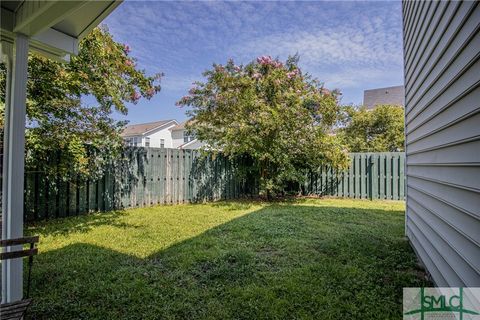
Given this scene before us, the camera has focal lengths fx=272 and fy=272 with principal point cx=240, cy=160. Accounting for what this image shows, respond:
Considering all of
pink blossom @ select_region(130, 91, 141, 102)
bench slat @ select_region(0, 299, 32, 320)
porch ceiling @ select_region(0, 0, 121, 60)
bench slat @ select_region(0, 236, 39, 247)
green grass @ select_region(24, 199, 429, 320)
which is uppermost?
pink blossom @ select_region(130, 91, 141, 102)

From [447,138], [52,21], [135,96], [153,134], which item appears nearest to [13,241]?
[52,21]

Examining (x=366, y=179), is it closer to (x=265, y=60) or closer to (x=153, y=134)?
(x=265, y=60)

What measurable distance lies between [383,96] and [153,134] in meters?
19.0

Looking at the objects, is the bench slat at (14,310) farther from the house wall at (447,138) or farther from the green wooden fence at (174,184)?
the green wooden fence at (174,184)

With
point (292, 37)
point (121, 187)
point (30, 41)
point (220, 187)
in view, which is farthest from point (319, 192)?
point (30, 41)

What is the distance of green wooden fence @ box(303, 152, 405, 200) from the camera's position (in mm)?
7918

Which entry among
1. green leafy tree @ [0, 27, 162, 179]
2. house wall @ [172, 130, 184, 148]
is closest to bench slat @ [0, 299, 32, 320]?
green leafy tree @ [0, 27, 162, 179]

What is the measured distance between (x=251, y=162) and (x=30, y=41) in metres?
6.78

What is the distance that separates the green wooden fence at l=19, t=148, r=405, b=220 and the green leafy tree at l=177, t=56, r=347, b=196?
86 centimetres

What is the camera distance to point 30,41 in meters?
2.22

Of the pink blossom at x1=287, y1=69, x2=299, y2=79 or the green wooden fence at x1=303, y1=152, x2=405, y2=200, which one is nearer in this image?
the pink blossom at x1=287, y1=69, x2=299, y2=79

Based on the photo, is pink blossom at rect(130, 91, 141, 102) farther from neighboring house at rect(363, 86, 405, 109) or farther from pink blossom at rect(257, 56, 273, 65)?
neighboring house at rect(363, 86, 405, 109)

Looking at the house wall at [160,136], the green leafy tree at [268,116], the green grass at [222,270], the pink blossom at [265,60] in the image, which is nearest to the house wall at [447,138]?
the green grass at [222,270]

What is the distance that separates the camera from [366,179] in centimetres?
832
